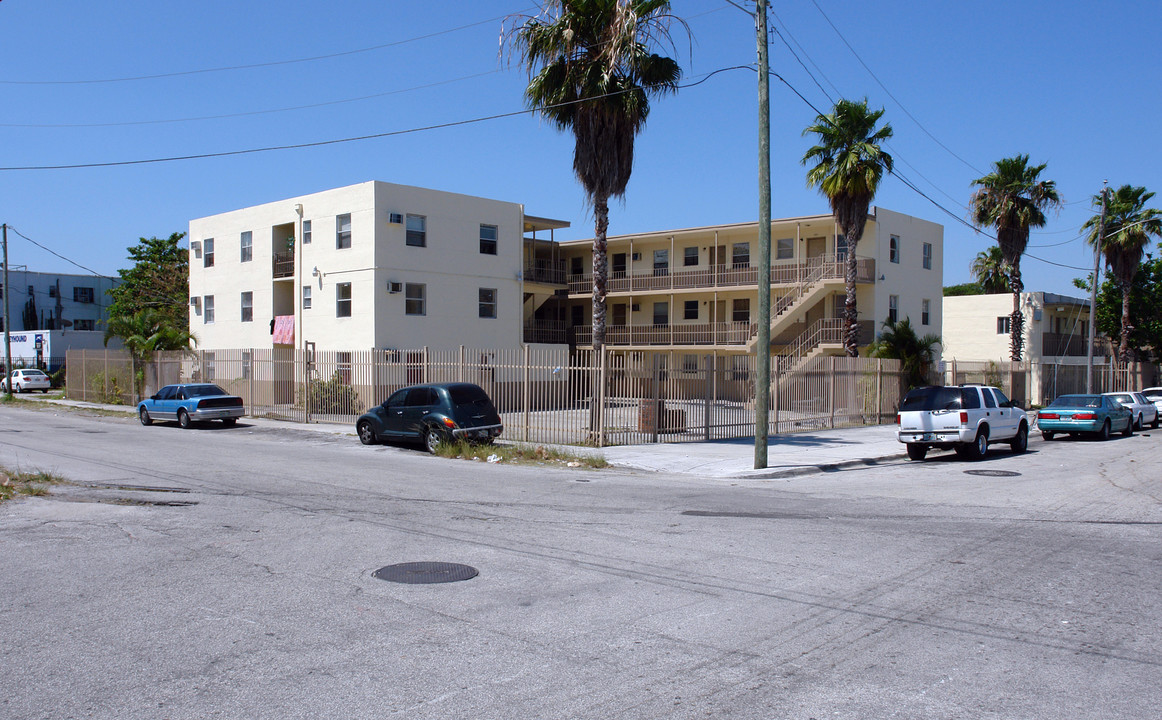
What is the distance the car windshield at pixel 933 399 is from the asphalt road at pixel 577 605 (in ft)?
19.2

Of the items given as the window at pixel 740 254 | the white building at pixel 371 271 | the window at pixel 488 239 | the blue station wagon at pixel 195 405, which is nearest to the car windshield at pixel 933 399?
the white building at pixel 371 271

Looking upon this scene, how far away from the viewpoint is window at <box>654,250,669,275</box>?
150 feet

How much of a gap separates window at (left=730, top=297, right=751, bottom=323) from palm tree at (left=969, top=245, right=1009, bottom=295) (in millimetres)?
28764

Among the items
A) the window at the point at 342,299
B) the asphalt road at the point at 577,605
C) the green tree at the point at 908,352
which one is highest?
the window at the point at 342,299

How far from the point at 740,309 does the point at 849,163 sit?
1272 cm

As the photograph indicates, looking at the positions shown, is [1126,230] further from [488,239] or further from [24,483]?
[24,483]

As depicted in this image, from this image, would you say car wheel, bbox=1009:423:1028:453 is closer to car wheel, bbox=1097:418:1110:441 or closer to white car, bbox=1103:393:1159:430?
car wheel, bbox=1097:418:1110:441

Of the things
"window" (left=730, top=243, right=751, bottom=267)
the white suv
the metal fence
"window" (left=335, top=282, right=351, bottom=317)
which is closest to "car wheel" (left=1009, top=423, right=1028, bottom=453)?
the white suv

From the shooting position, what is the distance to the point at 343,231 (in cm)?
3334

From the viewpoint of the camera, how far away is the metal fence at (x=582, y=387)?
20156 mm

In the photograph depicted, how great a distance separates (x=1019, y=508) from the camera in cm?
1173

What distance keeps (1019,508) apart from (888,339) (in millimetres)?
23522

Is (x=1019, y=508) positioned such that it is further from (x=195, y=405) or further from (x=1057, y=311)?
(x=1057, y=311)

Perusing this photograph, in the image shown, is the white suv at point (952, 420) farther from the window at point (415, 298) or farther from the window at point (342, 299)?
the window at point (342, 299)
